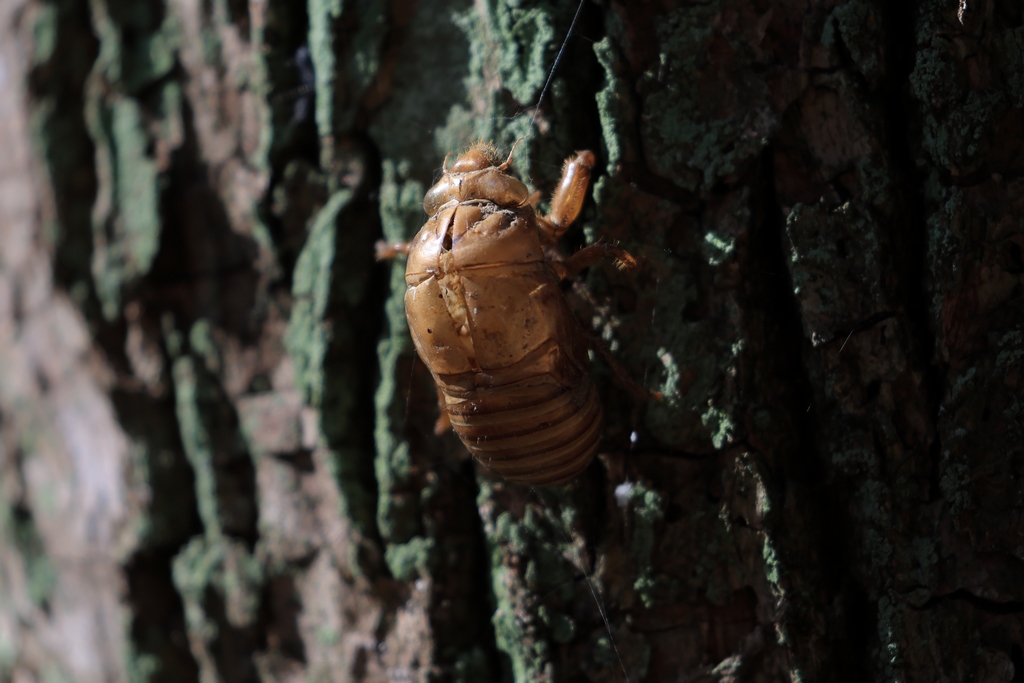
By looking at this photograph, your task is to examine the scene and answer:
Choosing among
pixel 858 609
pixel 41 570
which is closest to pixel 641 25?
pixel 858 609

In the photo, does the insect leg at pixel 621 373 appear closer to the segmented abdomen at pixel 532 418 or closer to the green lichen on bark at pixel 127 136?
the segmented abdomen at pixel 532 418

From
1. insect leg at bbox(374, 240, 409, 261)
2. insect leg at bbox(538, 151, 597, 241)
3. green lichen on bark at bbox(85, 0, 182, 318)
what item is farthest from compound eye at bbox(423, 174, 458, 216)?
green lichen on bark at bbox(85, 0, 182, 318)

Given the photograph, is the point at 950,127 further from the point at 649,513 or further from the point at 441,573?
the point at 441,573

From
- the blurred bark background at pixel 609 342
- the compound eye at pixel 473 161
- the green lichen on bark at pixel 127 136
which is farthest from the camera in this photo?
the green lichen on bark at pixel 127 136

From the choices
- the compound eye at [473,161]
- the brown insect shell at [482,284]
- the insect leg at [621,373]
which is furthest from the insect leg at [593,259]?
the compound eye at [473,161]

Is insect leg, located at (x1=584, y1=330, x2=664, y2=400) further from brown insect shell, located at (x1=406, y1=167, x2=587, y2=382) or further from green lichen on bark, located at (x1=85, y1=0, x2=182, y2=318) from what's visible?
green lichen on bark, located at (x1=85, y1=0, x2=182, y2=318)
